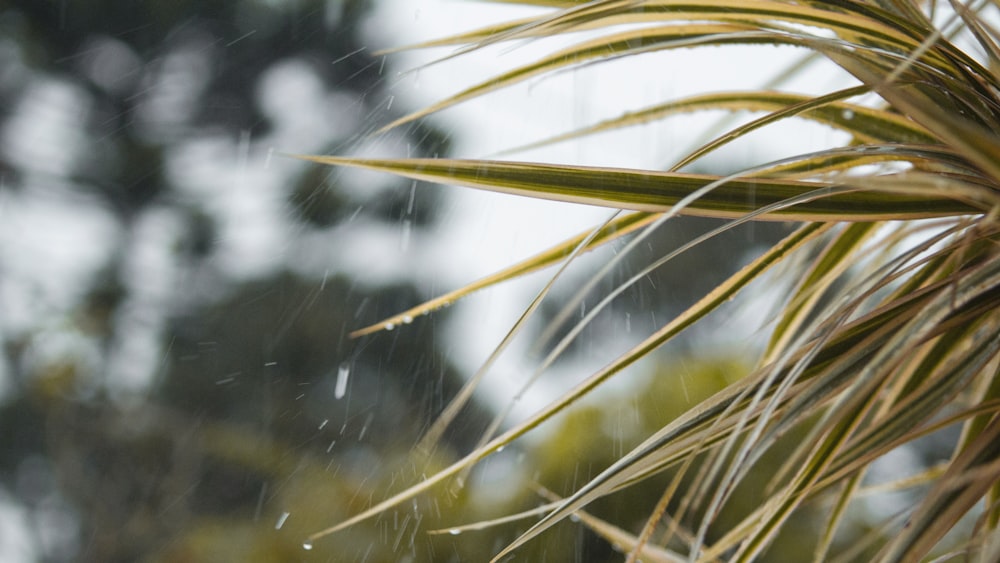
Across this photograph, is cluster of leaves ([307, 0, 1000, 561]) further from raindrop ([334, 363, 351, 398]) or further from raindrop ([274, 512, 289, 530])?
raindrop ([334, 363, 351, 398])

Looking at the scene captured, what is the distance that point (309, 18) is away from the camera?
17.2 feet

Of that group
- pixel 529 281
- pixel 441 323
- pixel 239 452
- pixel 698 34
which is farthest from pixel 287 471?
pixel 698 34

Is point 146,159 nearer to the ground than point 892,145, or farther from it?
nearer to the ground

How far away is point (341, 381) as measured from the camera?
537cm

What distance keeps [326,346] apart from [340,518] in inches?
50.4

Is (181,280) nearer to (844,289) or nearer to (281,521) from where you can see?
(281,521)

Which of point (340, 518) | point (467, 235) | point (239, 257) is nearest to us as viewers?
point (340, 518)

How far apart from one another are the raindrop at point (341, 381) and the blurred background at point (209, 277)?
2cm

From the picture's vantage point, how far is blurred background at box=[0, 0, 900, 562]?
189 inches

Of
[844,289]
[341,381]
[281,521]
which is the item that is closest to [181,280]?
[341,381]

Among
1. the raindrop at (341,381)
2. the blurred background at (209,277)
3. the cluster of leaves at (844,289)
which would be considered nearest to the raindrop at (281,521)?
the blurred background at (209,277)

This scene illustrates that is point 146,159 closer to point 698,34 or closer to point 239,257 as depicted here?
point 239,257

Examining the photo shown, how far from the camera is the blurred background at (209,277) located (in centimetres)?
480

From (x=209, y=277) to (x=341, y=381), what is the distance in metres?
1.05
